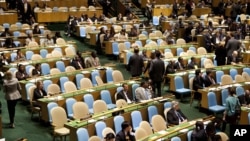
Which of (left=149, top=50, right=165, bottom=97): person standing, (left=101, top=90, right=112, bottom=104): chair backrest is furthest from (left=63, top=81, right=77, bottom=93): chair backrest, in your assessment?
(left=149, top=50, right=165, bottom=97): person standing

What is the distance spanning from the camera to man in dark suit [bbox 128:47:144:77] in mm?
13062

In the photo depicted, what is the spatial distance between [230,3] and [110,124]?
16.5m

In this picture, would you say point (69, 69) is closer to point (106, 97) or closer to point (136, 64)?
point (136, 64)

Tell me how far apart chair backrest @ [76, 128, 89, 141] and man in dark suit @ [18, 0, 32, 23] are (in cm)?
1229

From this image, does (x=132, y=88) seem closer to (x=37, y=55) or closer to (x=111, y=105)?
(x=111, y=105)

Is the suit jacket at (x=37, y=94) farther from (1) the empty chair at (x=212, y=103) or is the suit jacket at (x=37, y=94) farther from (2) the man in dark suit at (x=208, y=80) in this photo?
(2) the man in dark suit at (x=208, y=80)

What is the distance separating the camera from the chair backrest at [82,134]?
8945 mm

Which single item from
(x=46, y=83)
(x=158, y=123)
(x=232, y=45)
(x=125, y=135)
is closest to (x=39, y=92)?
(x=46, y=83)

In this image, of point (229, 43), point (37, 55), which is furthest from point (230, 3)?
point (37, 55)

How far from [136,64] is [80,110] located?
3.33m

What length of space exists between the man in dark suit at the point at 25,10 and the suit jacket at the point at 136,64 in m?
8.64

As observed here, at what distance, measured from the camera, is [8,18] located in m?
20.3

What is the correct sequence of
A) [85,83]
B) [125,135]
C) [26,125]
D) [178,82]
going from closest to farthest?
[125,135] < [26,125] < [85,83] < [178,82]

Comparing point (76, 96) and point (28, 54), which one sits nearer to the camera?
point (76, 96)
